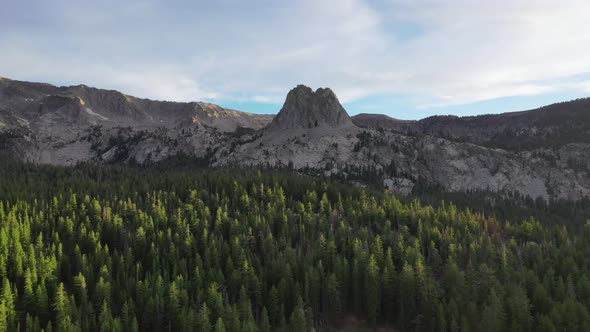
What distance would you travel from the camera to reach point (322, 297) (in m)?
109

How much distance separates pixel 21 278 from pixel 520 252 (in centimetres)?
15154

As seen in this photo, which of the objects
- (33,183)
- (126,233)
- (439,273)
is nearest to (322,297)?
(439,273)

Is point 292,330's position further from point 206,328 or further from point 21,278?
point 21,278

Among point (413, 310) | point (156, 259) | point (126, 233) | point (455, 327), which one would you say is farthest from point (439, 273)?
point (126, 233)

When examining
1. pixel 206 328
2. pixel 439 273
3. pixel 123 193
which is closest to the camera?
pixel 206 328

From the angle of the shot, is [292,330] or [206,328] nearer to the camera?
[206,328]

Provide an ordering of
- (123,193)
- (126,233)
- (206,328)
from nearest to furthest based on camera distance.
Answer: (206,328)
(126,233)
(123,193)

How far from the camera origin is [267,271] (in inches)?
4660

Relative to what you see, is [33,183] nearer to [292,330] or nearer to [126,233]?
[126,233]

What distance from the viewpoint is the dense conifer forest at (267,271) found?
92250 mm

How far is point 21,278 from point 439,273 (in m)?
117

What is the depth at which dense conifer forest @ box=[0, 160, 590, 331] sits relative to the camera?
92.2 m

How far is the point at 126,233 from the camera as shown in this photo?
13962cm

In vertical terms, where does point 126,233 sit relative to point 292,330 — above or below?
above
